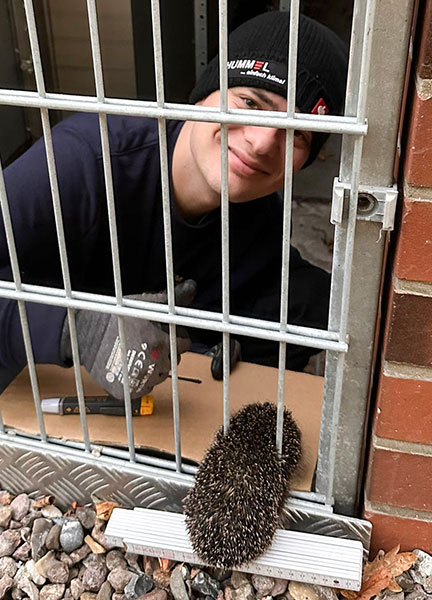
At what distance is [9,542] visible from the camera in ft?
4.66

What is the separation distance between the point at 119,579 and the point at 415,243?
83 cm

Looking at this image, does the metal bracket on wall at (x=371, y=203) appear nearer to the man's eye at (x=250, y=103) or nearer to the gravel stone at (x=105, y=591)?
the man's eye at (x=250, y=103)

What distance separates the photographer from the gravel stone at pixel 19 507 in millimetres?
1479

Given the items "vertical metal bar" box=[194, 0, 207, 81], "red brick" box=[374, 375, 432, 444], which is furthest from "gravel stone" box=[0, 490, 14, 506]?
"vertical metal bar" box=[194, 0, 207, 81]

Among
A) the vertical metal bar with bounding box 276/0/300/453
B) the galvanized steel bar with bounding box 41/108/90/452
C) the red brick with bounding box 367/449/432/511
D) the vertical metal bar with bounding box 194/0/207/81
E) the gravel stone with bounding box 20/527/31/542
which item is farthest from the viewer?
the vertical metal bar with bounding box 194/0/207/81

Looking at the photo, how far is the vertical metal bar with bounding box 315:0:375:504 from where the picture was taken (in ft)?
3.03

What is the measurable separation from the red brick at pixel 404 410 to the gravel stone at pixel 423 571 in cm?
29

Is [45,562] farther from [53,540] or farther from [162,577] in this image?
[162,577]

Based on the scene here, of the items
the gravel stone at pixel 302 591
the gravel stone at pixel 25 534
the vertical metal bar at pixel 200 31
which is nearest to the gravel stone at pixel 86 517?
the gravel stone at pixel 25 534

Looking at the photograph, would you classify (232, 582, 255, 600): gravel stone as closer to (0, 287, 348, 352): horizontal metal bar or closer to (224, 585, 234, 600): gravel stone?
(224, 585, 234, 600): gravel stone

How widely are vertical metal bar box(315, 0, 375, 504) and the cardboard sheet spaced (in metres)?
0.12

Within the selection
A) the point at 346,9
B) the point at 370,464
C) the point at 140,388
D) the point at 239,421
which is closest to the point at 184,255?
the point at 140,388

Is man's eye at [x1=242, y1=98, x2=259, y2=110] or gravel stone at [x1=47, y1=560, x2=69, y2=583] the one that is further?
man's eye at [x1=242, y1=98, x2=259, y2=110]

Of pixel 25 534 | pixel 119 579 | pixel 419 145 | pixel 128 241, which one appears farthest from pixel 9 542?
pixel 419 145
